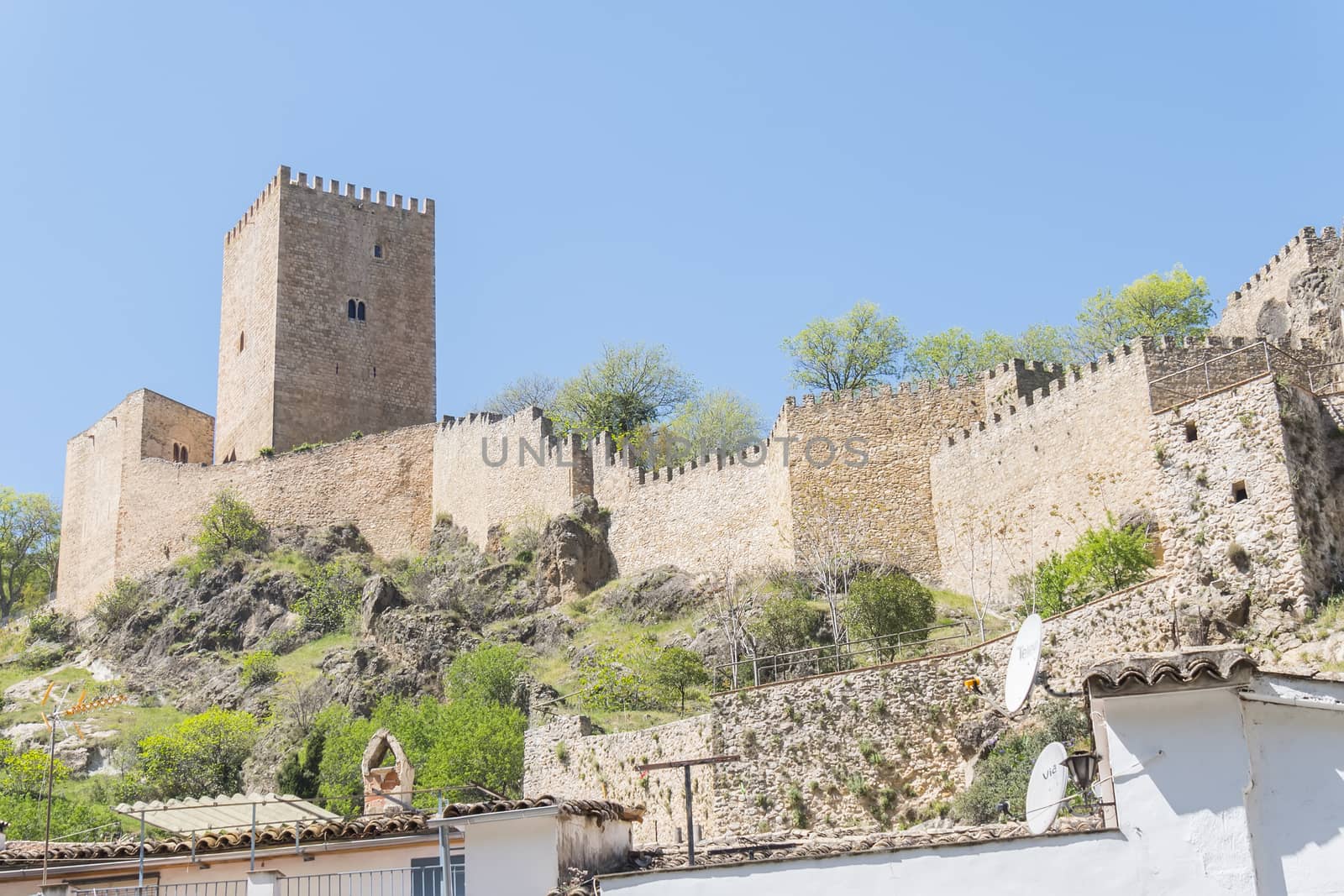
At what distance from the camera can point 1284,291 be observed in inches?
1538

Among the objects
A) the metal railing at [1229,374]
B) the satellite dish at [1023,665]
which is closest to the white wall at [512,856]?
the satellite dish at [1023,665]

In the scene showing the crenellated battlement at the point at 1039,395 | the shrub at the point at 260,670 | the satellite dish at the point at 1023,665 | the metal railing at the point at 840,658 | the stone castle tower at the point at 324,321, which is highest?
the stone castle tower at the point at 324,321

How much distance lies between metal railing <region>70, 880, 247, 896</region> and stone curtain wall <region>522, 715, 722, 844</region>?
8.55 meters

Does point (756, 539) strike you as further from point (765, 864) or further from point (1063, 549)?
point (765, 864)

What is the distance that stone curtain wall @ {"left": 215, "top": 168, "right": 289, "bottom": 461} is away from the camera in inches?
2291

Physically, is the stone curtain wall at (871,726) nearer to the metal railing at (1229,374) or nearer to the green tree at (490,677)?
the metal railing at (1229,374)

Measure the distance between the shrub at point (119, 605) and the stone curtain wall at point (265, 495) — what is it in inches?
74.6

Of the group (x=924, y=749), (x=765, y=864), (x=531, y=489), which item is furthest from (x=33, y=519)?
(x=765, y=864)

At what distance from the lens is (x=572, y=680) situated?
37938 mm

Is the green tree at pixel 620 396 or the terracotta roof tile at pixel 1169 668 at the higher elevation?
the green tree at pixel 620 396

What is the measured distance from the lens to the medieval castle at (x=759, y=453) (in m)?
22.7

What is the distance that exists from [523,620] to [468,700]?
5.77 meters

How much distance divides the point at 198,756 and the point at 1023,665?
94.8 ft

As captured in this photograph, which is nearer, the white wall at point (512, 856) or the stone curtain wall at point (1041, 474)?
the white wall at point (512, 856)
